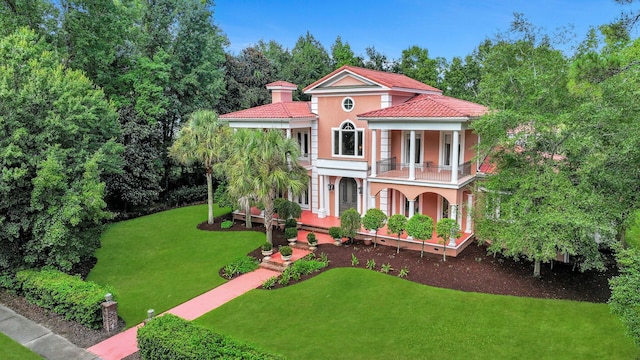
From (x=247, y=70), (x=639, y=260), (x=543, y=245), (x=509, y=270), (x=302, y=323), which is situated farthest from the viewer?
(x=247, y=70)

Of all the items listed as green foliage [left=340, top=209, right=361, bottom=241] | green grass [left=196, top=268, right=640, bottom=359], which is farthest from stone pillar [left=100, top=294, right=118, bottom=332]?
green foliage [left=340, top=209, right=361, bottom=241]

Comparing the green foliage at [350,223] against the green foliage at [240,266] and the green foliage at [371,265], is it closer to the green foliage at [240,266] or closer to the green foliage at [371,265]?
Result: the green foliage at [371,265]

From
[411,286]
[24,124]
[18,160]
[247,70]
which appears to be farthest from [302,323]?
[247,70]

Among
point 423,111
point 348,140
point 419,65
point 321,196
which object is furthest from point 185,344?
point 419,65

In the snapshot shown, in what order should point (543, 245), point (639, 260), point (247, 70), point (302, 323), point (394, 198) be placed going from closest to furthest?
point (639, 260)
point (302, 323)
point (543, 245)
point (394, 198)
point (247, 70)

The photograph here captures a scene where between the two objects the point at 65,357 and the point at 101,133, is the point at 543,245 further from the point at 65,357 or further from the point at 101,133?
the point at 101,133

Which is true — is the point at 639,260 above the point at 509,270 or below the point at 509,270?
above

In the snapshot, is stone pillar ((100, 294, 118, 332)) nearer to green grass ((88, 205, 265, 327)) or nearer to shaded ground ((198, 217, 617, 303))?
green grass ((88, 205, 265, 327))
